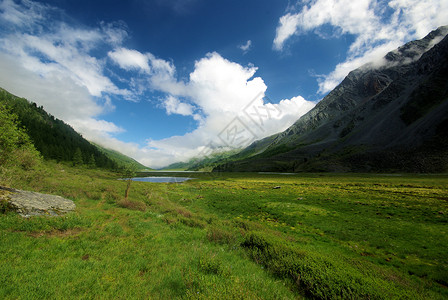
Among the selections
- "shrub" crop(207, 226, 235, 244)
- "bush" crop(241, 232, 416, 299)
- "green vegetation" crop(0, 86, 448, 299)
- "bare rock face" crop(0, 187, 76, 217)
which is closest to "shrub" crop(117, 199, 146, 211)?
"green vegetation" crop(0, 86, 448, 299)

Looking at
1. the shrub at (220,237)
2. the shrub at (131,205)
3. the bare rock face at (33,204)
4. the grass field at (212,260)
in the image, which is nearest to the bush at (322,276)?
the grass field at (212,260)

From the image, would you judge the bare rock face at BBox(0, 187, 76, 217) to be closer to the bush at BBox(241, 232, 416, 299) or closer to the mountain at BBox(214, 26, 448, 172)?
the bush at BBox(241, 232, 416, 299)

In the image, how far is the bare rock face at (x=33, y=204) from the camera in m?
11.7

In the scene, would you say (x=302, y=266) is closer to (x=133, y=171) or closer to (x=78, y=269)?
(x=78, y=269)

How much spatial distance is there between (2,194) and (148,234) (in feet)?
35.2

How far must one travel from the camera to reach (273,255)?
381 inches

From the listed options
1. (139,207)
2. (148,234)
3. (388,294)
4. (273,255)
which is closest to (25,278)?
(148,234)

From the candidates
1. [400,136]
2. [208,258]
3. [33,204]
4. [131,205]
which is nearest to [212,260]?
[208,258]

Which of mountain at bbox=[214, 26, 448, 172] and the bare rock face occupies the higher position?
mountain at bbox=[214, 26, 448, 172]

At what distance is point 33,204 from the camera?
12492 millimetres

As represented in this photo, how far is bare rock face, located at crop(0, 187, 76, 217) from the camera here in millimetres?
11695

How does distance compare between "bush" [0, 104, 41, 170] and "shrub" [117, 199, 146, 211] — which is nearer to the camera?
"bush" [0, 104, 41, 170]

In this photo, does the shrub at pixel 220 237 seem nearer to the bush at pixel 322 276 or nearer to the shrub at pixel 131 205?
the bush at pixel 322 276

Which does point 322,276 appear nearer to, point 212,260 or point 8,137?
point 212,260
